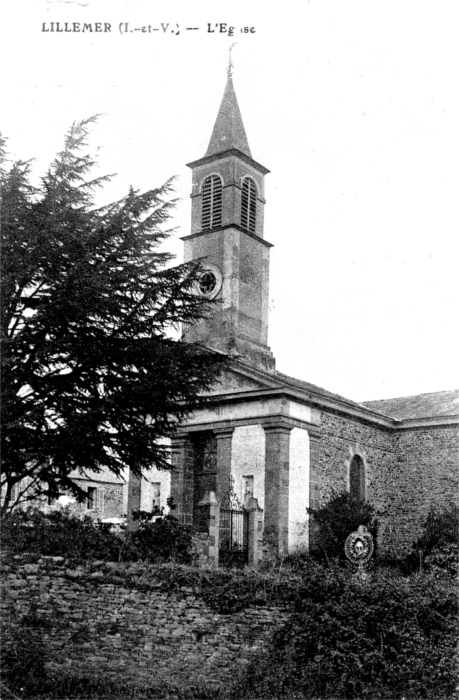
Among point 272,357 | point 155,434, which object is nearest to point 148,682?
point 155,434

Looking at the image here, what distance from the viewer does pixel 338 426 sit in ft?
80.8

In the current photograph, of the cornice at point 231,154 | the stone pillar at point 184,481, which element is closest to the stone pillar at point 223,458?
the stone pillar at point 184,481

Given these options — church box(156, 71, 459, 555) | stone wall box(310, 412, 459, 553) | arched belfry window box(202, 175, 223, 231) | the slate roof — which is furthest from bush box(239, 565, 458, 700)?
arched belfry window box(202, 175, 223, 231)

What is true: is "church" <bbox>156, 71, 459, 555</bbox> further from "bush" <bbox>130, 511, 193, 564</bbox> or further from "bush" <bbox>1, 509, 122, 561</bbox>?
"bush" <bbox>1, 509, 122, 561</bbox>

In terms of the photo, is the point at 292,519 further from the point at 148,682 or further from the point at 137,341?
the point at 148,682

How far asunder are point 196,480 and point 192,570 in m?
12.7

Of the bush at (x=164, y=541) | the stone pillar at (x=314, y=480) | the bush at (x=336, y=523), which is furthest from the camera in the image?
the stone pillar at (x=314, y=480)

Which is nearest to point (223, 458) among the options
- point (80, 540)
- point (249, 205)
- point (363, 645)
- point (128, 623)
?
point (249, 205)

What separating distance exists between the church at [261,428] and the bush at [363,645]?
8.92 meters

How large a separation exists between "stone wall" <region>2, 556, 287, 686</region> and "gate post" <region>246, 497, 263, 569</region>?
22.9 ft

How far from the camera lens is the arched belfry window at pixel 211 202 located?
28.5m

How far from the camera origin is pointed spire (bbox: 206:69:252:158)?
29875 mm

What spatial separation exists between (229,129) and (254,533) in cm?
1772

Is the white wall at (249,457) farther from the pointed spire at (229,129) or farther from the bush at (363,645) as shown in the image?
the pointed spire at (229,129)
